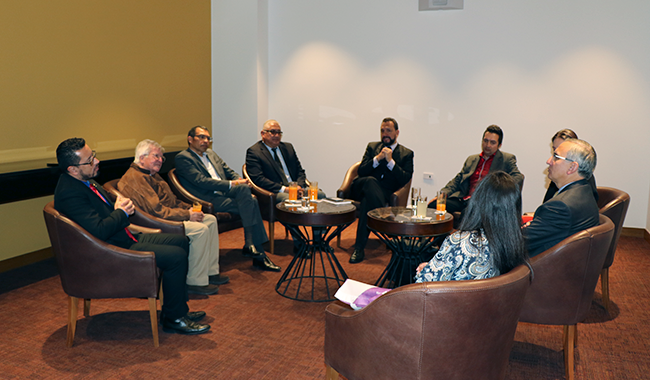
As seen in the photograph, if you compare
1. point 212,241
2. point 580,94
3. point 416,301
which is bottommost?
point 212,241

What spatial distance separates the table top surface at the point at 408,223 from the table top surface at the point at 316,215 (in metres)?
0.20

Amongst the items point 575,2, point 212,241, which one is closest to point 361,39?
point 575,2

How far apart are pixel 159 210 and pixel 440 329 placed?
278 cm

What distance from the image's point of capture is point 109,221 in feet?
10.00

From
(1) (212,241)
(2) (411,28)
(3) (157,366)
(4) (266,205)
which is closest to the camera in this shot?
(3) (157,366)

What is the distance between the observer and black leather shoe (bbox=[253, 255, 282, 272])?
4.57 m

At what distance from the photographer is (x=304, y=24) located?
701 centimetres

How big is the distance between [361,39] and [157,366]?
5124 millimetres

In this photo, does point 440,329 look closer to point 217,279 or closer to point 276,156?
point 217,279

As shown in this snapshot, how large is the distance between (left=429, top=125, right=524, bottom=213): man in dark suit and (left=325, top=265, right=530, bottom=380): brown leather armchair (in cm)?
312

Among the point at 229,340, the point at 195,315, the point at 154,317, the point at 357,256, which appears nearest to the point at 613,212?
the point at 357,256

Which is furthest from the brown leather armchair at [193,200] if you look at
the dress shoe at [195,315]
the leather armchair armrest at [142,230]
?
the dress shoe at [195,315]

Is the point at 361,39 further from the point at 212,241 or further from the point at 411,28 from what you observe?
the point at 212,241

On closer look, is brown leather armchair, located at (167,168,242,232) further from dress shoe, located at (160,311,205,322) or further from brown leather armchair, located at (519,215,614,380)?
brown leather armchair, located at (519,215,614,380)
